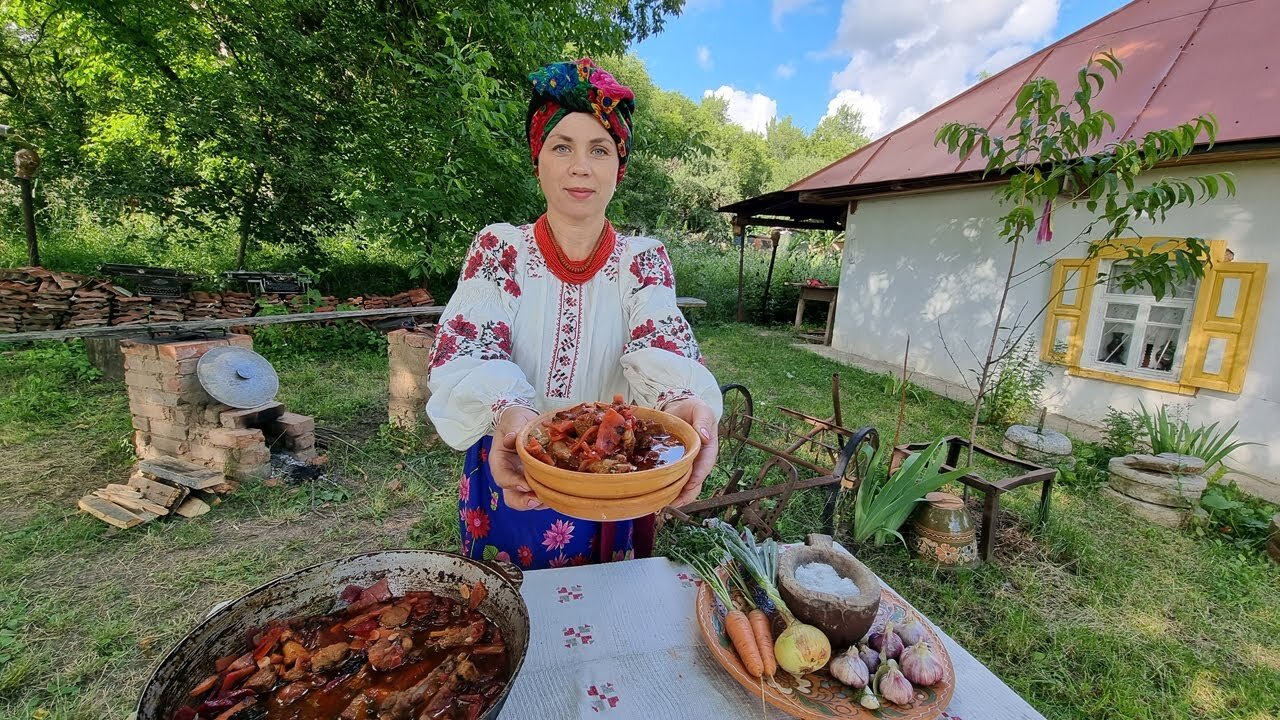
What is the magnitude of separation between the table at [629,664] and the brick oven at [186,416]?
10.3 feet

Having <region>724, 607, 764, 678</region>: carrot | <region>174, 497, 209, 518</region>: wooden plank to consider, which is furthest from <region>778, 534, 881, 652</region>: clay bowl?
<region>174, 497, 209, 518</region>: wooden plank

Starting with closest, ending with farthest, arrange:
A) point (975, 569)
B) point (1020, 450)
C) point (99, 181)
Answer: point (975, 569) → point (1020, 450) → point (99, 181)

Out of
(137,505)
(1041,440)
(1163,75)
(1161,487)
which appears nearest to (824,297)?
(1163,75)

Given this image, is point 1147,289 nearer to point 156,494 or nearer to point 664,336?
point 664,336

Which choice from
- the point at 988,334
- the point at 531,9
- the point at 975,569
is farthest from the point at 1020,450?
the point at 531,9

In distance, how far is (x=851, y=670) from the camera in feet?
3.76

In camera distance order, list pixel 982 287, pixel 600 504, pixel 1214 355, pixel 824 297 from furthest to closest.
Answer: pixel 824 297 < pixel 982 287 < pixel 1214 355 < pixel 600 504

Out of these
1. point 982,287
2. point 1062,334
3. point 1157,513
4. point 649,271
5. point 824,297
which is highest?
point 982,287

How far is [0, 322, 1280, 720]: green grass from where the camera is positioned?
7.49 ft

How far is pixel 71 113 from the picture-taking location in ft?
22.7

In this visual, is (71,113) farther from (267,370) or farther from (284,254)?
(267,370)

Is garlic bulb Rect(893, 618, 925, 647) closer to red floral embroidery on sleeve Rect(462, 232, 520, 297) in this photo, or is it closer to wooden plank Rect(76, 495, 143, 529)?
red floral embroidery on sleeve Rect(462, 232, 520, 297)

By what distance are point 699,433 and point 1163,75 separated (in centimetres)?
716

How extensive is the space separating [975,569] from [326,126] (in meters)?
8.10
